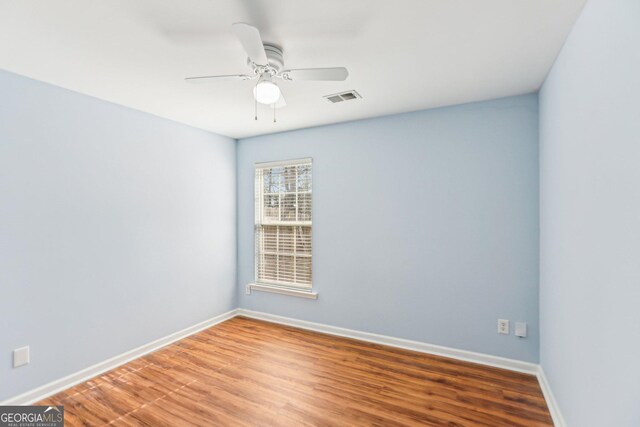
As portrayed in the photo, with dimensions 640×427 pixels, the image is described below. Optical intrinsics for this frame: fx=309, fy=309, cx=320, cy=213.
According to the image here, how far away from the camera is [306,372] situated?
2867 mm

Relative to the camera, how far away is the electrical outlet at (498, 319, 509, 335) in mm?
2898

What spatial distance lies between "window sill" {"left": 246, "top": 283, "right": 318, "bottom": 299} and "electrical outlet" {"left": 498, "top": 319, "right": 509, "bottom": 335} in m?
2.00

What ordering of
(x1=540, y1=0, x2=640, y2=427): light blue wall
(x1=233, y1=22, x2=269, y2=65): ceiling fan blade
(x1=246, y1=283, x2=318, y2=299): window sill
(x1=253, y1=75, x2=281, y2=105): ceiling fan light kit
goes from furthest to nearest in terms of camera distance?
(x1=246, y1=283, x2=318, y2=299): window sill < (x1=253, y1=75, x2=281, y2=105): ceiling fan light kit < (x1=233, y1=22, x2=269, y2=65): ceiling fan blade < (x1=540, y1=0, x2=640, y2=427): light blue wall

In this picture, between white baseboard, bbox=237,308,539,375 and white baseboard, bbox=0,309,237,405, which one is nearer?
white baseboard, bbox=0,309,237,405

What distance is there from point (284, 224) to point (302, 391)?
215 cm

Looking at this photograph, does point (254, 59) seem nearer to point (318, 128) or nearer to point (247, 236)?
point (318, 128)

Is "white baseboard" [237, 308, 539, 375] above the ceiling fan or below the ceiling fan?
below

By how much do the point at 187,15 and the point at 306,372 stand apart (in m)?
2.89

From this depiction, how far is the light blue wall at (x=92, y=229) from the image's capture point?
2387mm

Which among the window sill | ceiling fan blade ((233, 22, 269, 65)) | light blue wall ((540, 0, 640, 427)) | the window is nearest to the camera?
light blue wall ((540, 0, 640, 427))

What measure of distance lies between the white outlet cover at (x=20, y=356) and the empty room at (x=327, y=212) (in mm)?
16

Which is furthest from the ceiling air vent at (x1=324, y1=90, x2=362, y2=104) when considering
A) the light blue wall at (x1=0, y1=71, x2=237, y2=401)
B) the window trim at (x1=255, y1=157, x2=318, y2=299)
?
the light blue wall at (x1=0, y1=71, x2=237, y2=401)

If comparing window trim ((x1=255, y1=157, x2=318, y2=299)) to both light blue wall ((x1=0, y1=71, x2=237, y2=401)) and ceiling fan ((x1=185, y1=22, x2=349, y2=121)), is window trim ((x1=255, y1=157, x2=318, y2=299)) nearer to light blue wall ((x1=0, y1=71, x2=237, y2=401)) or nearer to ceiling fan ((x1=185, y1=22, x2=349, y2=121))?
light blue wall ((x1=0, y1=71, x2=237, y2=401))

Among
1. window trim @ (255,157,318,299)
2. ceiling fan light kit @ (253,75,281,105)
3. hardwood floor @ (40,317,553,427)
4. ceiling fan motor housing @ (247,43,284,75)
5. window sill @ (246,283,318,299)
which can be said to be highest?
ceiling fan motor housing @ (247,43,284,75)
